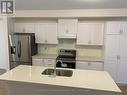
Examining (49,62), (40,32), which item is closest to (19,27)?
(40,32)

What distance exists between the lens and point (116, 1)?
4.06 meters

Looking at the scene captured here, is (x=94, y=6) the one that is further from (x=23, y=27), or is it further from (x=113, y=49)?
(x=23, y=27)

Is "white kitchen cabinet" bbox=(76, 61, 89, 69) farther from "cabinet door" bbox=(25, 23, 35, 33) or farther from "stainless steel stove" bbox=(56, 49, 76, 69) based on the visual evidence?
"cabinet door" bbox=(25, 23, 35, 33)

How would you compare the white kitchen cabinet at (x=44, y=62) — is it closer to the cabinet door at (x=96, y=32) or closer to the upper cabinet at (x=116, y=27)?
the cabinet door at (x=96, y=32)

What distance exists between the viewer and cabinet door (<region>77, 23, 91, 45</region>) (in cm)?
482

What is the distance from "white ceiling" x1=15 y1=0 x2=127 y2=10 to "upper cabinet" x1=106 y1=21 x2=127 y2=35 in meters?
0.52

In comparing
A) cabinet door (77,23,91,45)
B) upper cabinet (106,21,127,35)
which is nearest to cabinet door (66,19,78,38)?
cabinet door (77,23,91,45)

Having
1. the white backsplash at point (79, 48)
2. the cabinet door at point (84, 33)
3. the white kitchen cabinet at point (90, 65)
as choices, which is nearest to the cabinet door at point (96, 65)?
the white kitchen cabinet at point (90, 65)

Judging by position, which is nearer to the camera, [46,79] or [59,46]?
[46,79]

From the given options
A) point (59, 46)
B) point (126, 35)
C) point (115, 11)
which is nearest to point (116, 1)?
point (115, 11)

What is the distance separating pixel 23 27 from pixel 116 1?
11.0 ft

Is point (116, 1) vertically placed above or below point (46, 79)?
above

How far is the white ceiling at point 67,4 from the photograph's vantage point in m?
4.16

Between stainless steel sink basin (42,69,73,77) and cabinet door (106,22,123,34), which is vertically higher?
cabinet door (106,22,123,34)
